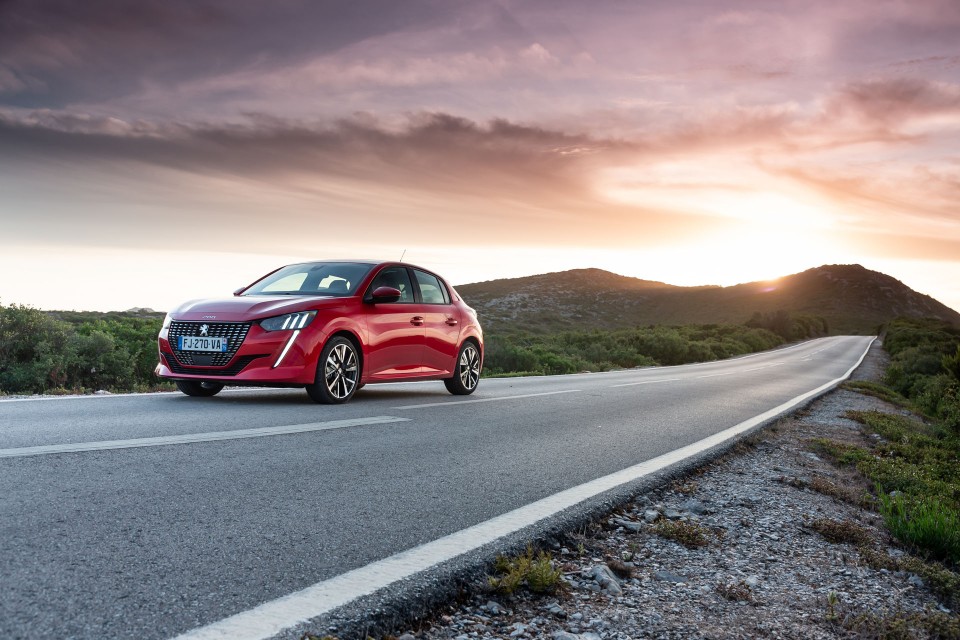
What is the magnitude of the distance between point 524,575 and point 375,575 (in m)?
0.69

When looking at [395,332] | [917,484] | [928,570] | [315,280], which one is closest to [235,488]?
[928,570]

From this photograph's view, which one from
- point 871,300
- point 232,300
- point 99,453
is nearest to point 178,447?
point 99,453

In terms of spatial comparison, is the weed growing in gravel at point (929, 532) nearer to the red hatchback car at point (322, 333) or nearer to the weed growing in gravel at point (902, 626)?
the weed growing in gravel at point (902, 626)

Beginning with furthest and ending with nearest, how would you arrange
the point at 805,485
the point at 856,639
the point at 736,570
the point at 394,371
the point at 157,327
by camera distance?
the point at 157,327, the point at 394,371, the point at 805,485, the point at 736,570, the point at 856,639

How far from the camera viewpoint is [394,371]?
1012 centimetres

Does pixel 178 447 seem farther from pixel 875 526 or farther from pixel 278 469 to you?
pixel 875 526

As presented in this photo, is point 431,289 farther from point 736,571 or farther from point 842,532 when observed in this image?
point 736,571

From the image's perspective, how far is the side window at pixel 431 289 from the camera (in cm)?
1104

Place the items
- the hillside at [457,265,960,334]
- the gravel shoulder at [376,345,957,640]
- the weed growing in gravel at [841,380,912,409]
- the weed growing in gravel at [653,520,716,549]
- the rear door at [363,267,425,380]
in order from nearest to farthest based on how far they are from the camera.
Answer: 1. the gravel shoulder at [376,345,957,640]
2. the weed growing in gravel at [653,520,716,549]
3. the rear door at [363,267,425,380]
4. the weed growing in gravel at [841,380,912,409]
5. the hillside at [457,265,960,334]

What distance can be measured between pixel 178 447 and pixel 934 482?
6.68 metres

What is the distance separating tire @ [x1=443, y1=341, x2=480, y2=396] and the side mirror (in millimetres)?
2101

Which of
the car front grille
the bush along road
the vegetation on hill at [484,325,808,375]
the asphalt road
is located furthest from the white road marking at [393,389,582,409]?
the vegetation on hill at [484,325,808,375]

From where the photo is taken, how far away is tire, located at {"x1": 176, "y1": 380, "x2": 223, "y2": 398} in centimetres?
956

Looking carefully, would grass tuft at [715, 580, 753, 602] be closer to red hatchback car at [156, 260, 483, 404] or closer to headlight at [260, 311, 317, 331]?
red hatchback car at [156, 260, 483, 404]
